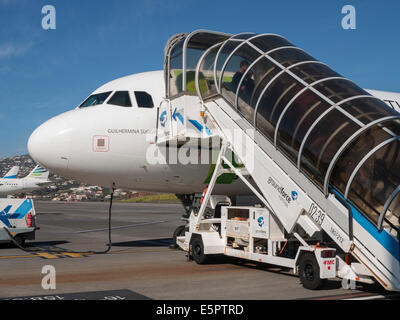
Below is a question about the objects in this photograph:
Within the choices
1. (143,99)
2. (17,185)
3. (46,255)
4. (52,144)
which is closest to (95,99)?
(143,99)

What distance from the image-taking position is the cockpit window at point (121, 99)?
12.4 metres

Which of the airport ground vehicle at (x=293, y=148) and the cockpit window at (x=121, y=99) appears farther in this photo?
the cockpit window at (x=121, y=99)

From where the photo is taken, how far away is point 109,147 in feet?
38.7

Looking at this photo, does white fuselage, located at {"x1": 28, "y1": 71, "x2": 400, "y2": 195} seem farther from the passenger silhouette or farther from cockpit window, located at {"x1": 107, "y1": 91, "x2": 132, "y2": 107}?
the passenger silhouette

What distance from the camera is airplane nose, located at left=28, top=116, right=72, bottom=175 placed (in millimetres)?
11586

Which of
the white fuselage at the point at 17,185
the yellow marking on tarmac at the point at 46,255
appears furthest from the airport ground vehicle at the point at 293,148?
the white fuselage at the point at 17,185

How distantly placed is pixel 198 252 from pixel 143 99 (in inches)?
176

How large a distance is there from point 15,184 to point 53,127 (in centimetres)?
5452

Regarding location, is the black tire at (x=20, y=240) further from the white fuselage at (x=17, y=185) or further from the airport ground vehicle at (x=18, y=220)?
the white fuselage at (x=17, y=185)

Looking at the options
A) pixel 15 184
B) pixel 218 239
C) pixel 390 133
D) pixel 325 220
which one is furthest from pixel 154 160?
pixel 15 184

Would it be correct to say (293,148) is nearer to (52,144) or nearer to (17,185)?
(52,144)

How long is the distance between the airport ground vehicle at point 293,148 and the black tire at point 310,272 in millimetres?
18

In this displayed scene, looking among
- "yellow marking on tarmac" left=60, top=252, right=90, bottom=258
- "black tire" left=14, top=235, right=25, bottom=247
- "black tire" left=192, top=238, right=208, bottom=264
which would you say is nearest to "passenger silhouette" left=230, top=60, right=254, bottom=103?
"black tire" left=192, top=238, right=208, bottom=264
